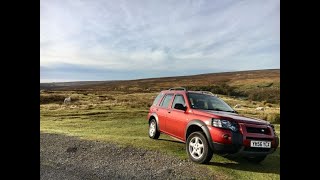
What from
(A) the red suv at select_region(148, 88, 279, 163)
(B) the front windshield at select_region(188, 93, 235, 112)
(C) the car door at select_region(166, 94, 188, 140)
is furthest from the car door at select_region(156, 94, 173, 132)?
(B) the front windshield at select_region(188, 93, 235, 112)

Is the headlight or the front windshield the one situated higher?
the front windshield

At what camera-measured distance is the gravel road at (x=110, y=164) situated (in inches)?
275

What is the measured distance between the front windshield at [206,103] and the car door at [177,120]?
30cm

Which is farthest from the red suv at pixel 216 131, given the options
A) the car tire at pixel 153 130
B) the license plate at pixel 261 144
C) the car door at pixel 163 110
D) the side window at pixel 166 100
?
the car tire at pixel 153 130

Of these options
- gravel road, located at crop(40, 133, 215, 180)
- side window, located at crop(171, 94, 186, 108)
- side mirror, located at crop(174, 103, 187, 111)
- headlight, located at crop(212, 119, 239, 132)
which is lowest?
gravel road, located at crop(40, 133, 215, 180)

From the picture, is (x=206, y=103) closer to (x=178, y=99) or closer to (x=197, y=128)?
(x=178, y=99)

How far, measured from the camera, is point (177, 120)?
8953 millimetres

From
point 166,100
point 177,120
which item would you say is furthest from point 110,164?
point 166,100

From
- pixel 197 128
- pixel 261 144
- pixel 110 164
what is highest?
pixel 197 128

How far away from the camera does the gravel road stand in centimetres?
698

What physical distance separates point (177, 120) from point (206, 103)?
39.9 inches

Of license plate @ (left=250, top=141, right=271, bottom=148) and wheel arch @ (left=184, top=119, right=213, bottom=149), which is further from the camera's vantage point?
wheel arch @ (left=184, top=119, right=213, bottom=149)

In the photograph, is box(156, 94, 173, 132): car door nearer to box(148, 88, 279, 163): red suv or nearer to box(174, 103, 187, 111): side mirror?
box(148, 88, 279, 163): red suv
